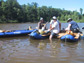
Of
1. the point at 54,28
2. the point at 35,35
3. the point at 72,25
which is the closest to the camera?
the point at 35,35

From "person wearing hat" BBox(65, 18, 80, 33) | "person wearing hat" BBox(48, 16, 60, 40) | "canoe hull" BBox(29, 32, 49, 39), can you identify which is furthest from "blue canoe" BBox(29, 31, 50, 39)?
"person wearing hat" BBox(65, 18, 80, 33)

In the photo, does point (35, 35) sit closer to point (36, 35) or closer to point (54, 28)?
point (36, 35)

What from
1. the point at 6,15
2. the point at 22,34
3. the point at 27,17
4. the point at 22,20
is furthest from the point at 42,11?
the point at 22,34

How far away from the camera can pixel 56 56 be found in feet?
15.7

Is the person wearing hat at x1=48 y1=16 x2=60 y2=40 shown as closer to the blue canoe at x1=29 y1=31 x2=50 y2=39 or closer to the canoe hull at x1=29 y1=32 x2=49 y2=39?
the blue canoe at x1=29 y1=31 x2=50 y2=39

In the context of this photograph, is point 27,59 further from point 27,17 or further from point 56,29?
point 27,17

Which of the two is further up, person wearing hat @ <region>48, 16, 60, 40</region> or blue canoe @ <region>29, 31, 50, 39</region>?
person wearing hat @ <region>48, 16, 60, 40</region>

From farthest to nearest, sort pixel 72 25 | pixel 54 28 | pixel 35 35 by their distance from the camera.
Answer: pixel 72 25, pixel 54 28, pixel 35 35

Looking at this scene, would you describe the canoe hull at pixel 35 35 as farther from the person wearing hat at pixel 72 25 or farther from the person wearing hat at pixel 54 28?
the person wearing hat at pixel 72 25

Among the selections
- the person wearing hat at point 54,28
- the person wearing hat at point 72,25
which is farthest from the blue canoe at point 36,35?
the person wearing hat at point 72,25

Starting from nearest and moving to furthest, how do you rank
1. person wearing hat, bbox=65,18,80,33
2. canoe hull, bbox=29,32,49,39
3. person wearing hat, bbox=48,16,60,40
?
canoe hull, bbox=29,32,49,39 < person wearing hat, bbox=65,18,80,33 < person wearing hat, bbox=48,16,60,40

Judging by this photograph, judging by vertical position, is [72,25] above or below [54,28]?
above

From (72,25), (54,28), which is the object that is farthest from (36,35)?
(72,25)

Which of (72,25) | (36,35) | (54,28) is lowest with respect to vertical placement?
(36,35)
